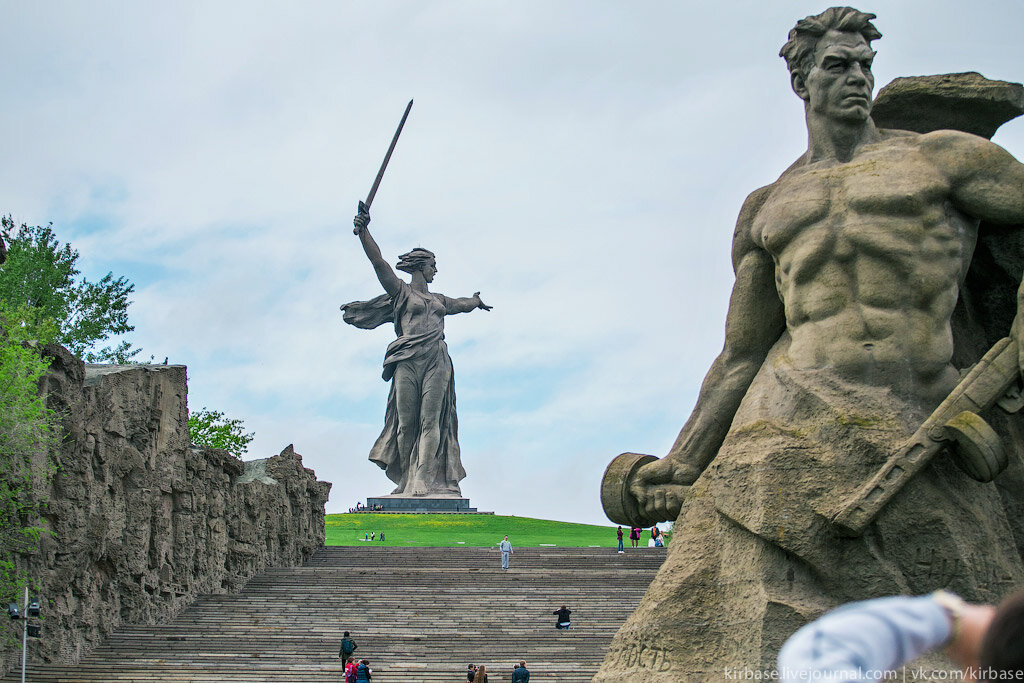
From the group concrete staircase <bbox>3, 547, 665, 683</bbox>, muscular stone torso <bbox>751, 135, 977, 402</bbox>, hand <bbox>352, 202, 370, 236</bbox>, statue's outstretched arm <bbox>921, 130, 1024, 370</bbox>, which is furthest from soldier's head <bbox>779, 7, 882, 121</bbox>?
hand <bbox>352, 202, 370, 236</bbox>

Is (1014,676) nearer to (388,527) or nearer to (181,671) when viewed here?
(181,671)

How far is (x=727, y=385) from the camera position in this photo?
5.20 meters

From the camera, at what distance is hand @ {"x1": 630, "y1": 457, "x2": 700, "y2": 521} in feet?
16.9

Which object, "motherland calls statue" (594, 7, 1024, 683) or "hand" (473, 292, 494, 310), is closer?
"motherland calls statue" (594, 7, 1024, 683)

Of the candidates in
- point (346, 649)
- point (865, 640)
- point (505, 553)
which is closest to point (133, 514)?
point (346, 649)

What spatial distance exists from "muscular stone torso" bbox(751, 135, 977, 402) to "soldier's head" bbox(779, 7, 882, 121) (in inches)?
10.2

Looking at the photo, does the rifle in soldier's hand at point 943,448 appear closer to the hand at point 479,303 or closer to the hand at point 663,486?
the hand at point 663,486

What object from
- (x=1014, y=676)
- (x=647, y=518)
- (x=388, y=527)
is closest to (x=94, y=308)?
(x=388, y=527)

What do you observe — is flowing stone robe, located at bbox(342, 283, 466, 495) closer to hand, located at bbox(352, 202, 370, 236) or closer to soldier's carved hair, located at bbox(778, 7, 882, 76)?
hand, located at bbox(352, 202, 370, 236)

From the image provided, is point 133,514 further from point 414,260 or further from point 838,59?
point 414,260

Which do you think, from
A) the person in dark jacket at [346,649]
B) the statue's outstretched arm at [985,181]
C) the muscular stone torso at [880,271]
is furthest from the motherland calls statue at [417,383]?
the statue's outstretched arm at [985,181]

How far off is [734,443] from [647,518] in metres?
0.83

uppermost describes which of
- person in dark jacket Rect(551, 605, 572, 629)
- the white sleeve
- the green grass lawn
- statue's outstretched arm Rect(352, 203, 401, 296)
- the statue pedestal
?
statue's outstretched arm Rect(352, 203, 401, 296)

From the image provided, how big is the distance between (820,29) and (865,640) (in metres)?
4.04
